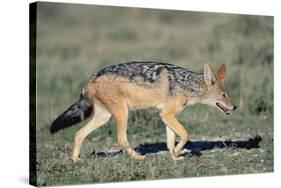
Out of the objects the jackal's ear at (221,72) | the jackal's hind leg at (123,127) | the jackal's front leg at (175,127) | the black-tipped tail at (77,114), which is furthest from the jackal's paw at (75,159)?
the jackal's ear at (221,72)

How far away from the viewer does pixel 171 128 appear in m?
13.3

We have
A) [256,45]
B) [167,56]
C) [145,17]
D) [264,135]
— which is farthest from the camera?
[145,17]

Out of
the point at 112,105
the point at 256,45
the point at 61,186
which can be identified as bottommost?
the point at 61,186

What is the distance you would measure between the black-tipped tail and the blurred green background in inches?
16.4

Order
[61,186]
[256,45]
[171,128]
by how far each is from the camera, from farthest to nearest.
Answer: [256,45], [171,128], [61,186]

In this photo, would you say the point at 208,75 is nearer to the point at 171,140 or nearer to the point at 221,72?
the point at 221,72

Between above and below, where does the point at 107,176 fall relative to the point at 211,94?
below

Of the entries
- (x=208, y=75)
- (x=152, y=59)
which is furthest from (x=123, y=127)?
(x=152, y=59)

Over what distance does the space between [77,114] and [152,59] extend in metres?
4.69

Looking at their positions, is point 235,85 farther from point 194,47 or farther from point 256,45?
point 194,47

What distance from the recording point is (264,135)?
48.6 ft

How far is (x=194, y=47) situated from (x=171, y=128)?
18.9ft

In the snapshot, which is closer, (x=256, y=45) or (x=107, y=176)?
(x=107, y=176)

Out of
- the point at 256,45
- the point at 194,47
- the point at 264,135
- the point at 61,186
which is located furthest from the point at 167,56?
the point at 61,186
